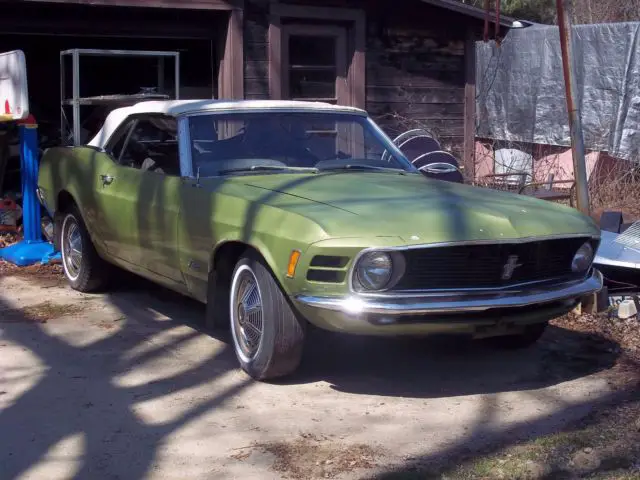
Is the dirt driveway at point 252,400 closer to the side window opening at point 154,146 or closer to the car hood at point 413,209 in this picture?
the car hood at point 413,209

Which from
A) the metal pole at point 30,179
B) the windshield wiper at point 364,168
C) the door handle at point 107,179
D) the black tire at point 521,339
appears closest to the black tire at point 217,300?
the windshield wiper at point 364,168

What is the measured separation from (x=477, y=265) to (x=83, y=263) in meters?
3.66

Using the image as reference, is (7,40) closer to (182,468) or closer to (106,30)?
(106,30)

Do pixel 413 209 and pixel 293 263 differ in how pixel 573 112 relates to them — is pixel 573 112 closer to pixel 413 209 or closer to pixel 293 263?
pixel 413 209

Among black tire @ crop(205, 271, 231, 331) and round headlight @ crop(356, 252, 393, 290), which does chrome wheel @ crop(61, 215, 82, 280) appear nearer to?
black tire @ crop(205, 271, 231, 331)

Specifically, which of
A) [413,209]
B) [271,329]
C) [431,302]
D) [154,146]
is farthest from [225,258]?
[154,146]

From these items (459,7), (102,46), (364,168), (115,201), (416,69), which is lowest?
(115,201)

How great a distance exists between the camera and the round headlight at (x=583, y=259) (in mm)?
5371

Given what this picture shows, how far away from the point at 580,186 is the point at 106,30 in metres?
6.40

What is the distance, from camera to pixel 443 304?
15.7 feet

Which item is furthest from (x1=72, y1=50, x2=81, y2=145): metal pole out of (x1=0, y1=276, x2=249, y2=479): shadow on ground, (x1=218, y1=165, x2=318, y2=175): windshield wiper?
(x1=218, y1=165, x2=318, y2=175): windshield wiper

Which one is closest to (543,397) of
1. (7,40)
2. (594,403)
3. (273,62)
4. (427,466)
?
(594,403)

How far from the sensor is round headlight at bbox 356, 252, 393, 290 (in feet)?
15.5

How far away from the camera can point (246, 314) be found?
5.37 meters
